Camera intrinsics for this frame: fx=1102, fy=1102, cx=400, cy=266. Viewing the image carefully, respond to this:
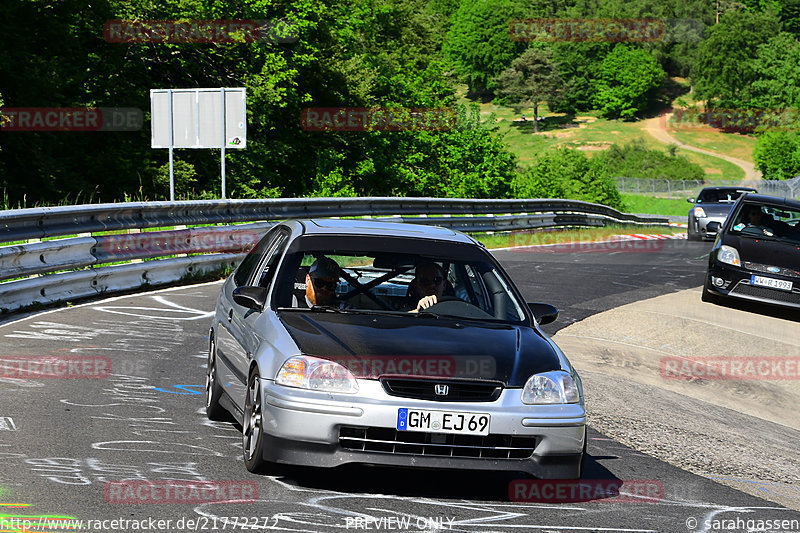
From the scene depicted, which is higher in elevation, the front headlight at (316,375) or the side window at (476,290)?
the side window at (476,290)

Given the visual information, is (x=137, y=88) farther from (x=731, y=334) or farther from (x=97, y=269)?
(x=731, y=334)

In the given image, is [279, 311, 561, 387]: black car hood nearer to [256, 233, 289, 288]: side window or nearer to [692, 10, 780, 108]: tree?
[256, 233, 289, 288]: side window

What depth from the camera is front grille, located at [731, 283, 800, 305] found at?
632 inches

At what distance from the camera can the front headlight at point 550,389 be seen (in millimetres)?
5656

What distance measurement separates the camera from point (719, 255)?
16750mm

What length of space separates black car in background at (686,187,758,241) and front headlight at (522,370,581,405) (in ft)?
86.5

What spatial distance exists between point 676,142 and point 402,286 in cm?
13762

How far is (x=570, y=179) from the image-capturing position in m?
67.9

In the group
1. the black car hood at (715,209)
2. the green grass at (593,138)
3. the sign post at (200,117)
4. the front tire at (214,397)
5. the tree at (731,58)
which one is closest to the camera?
the front tire at (214,397)

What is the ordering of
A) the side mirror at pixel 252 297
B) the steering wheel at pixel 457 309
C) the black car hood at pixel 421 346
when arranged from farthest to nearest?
the steering wheel at pixel 457 309
the side mirror at pixel 252 297
the black car hood at pixel 421 346

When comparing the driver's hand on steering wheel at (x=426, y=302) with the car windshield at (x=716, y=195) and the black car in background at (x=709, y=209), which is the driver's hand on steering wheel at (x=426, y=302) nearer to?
the black car in background at (x=709, y=209)

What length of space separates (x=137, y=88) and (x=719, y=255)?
27439 mm

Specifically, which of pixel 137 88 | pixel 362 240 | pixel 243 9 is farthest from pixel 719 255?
pixel 243 9

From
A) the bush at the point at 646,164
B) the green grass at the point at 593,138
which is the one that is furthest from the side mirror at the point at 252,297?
the green grass at the point at 593,138
